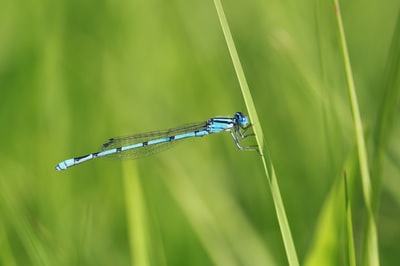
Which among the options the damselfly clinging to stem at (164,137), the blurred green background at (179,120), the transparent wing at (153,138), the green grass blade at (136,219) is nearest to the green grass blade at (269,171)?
the blurred green background at (179,120)

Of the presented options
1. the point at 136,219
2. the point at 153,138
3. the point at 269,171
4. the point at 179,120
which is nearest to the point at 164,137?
the point at 153,138

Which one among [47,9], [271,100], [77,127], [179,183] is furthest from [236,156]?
[47,9]

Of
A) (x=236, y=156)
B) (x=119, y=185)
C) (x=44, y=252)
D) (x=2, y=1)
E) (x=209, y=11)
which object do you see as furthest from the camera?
(x=209, y=11)

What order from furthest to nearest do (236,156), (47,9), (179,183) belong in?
(47,9), (236,156), (179,183)

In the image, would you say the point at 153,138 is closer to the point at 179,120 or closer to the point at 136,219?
the point at 179,120

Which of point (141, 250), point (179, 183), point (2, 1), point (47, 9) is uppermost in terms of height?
point (2, 1)

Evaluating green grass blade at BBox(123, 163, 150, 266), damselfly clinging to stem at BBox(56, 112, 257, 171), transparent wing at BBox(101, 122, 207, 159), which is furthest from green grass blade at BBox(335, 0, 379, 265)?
transparent wing at BBox(101, 122, 207, 159)

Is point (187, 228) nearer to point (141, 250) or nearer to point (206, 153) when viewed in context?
point (206, 153)

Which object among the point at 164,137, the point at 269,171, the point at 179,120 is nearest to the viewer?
the point at 269,171
